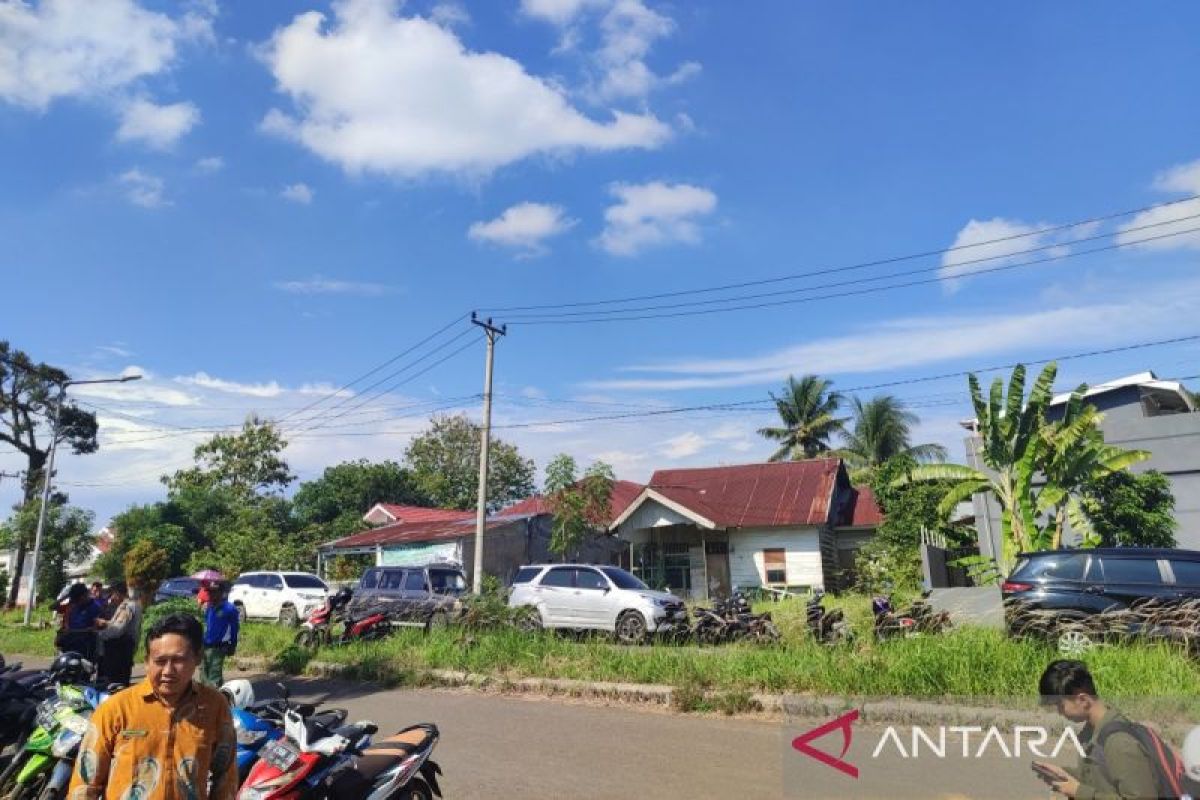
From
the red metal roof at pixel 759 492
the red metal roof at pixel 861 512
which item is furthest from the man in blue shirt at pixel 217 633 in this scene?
the red metal roof at pixel 861 512

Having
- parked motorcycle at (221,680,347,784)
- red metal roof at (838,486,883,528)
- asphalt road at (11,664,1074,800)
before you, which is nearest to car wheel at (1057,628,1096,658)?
asphalt road at (11,664,1074,800)

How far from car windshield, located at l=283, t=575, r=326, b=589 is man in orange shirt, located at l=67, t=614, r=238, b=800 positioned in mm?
19530

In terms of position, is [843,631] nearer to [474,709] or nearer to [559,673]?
[559,673]

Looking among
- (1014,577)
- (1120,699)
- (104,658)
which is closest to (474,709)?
(104,658)

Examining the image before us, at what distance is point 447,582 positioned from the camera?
57.3 feet

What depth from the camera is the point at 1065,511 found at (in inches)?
688

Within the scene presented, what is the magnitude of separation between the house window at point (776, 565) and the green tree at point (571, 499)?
556cm

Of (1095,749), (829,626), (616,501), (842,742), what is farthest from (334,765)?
(616,501)

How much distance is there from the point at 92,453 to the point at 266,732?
40949 millimetres

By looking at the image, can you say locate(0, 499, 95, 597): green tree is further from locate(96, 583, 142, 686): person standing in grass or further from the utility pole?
locate(96, 583, 142, 686): person standing in grass

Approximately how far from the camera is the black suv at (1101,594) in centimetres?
924

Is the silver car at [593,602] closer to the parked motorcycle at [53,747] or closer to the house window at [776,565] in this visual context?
the parked motorcycle at [53,747]

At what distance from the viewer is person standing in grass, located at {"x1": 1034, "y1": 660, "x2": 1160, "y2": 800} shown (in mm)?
2736

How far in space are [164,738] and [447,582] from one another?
1495 centimetres
